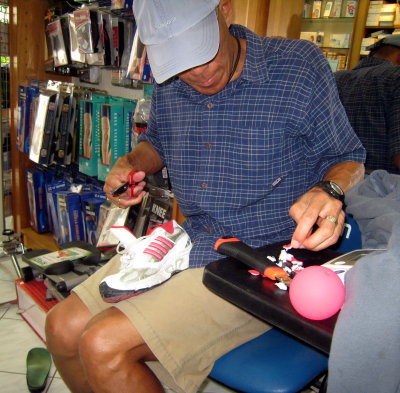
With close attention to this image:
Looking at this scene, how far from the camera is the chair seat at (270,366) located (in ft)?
2.32

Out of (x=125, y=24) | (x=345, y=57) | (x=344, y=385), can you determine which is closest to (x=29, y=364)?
(x=344, y=385)

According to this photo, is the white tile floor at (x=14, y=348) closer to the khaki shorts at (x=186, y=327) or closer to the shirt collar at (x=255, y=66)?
the khaki shorts at (x=186, y=327)

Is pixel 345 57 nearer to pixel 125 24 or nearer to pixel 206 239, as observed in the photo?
pixel 125 24

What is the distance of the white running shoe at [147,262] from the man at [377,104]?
0.87 meters

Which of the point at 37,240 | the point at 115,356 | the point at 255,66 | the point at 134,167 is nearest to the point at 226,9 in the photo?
the point at 255,66

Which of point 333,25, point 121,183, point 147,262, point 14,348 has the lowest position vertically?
point 14,348

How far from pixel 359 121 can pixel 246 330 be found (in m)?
1.06

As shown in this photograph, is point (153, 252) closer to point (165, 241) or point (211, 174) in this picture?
point (165, 241)

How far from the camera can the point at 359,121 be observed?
155 centimetres

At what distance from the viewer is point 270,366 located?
0.74 metres

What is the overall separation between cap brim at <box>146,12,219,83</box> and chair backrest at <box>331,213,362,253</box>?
1.73ft

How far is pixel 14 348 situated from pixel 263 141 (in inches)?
53.3

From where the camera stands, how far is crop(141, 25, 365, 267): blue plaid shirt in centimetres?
92

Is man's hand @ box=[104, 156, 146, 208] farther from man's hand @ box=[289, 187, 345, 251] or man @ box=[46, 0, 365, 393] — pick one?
man's hand @ box=[289, 187, 345, 251]
